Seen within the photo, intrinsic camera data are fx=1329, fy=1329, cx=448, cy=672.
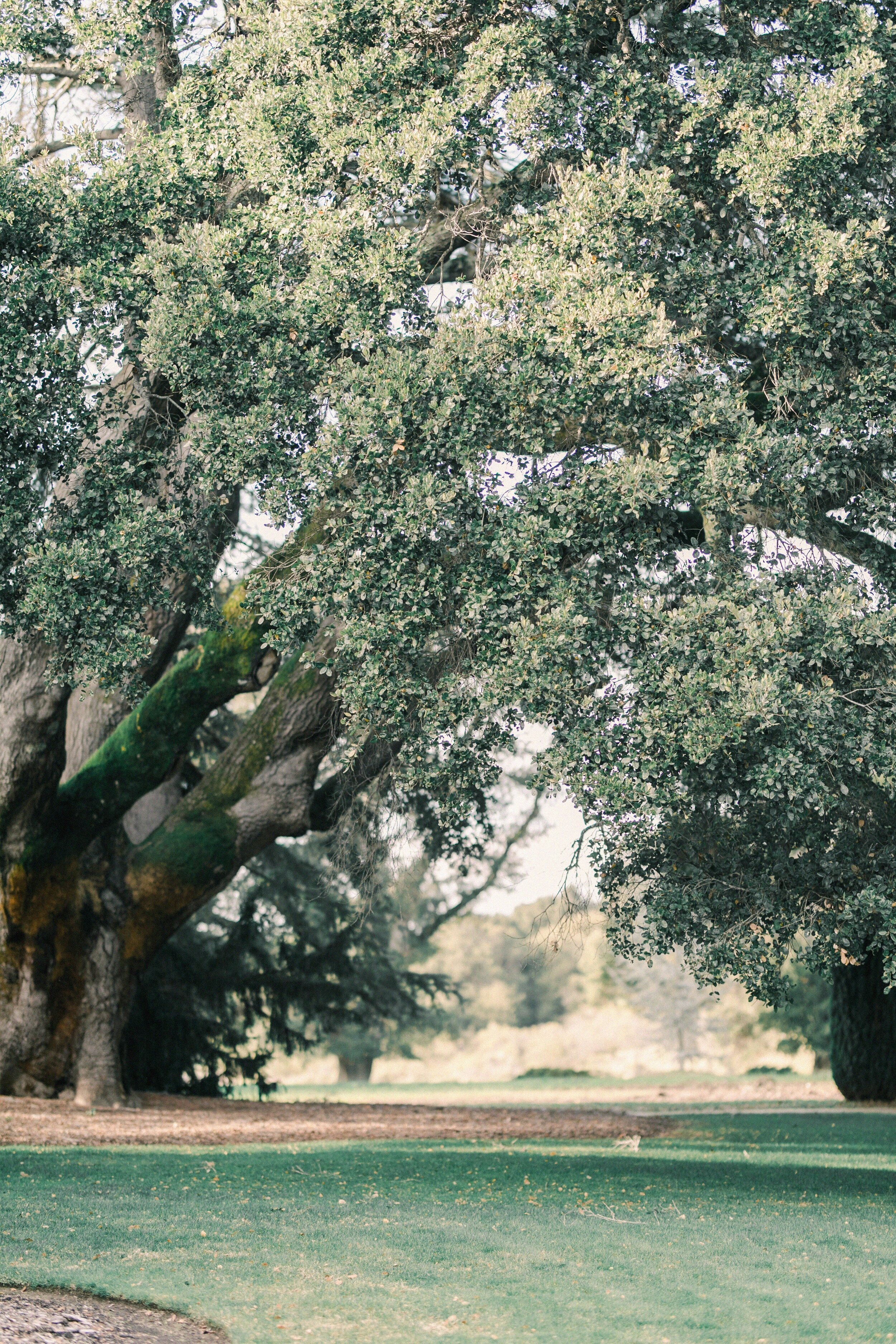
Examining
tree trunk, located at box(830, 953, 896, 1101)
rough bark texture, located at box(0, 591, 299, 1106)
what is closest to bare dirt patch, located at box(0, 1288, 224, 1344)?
rough bark texture, located at box(0, 591, 299, 1106)

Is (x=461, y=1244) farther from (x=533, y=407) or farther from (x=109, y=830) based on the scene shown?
(x=109, y=830)

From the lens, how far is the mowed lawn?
5.96 m

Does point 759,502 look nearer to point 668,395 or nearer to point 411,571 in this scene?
point 668,395

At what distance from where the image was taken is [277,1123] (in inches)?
608

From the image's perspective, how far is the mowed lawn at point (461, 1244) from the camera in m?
5.96

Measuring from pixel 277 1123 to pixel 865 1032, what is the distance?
9663 millimetres

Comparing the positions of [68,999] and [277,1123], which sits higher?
[68,999]

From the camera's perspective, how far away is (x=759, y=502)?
917 cm

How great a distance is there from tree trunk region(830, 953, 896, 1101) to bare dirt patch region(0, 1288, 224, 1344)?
607 inches

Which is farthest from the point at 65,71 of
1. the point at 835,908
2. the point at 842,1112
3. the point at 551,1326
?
the point at 842,1112

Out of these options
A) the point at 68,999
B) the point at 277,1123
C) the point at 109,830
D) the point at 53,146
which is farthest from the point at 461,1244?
the point at 53,146

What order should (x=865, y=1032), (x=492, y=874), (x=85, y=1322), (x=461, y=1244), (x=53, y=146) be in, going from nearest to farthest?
(x=85, y=1322) < (x=461, y=1244) < (x=53, y=146) < (x=865, y=1032) < (x=492, y=874)

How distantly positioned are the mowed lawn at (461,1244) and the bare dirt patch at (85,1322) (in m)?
0.09

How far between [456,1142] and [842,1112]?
297 inches
